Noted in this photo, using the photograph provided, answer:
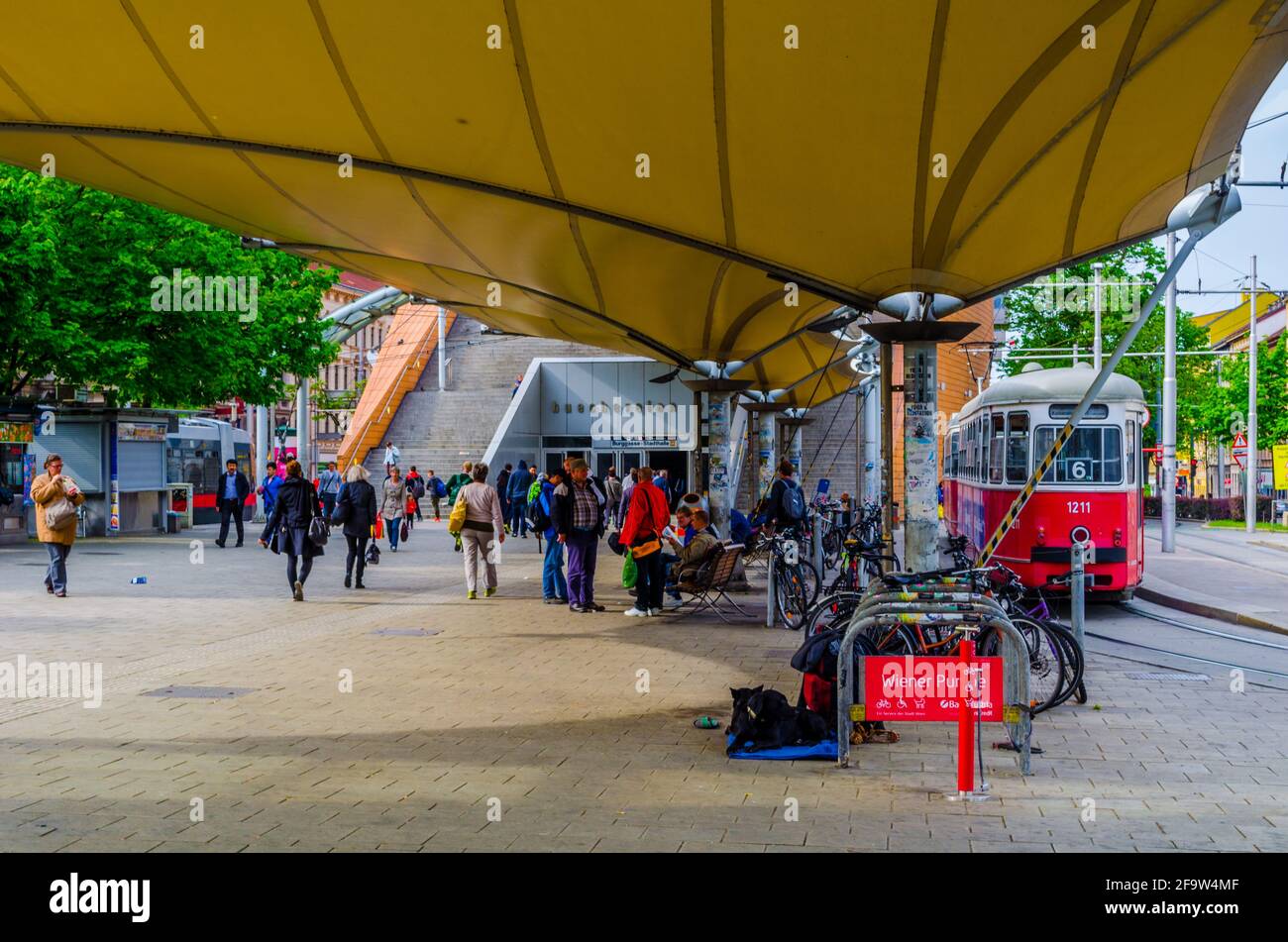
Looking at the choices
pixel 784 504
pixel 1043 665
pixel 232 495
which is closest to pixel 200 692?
pixel 1043 665

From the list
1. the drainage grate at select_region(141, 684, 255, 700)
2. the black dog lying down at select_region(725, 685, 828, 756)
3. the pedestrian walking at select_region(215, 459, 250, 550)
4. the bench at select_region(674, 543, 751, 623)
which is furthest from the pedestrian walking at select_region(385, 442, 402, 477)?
the black dog lying down at select_region(725, 685, 828, 756)

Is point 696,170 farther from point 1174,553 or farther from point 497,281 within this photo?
point 1174,553

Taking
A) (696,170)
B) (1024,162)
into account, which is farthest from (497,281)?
(1024,162)

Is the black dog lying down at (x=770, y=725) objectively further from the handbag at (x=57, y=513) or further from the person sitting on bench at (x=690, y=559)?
the handbag at (x=57, y=513)

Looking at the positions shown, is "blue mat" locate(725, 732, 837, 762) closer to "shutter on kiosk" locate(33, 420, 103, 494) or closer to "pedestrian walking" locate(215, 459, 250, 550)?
"pedestrian walking" locate(215, 459, 250, 550)

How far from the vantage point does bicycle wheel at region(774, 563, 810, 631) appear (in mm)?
14719

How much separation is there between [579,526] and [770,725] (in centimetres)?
785

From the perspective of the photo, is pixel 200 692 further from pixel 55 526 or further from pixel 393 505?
pixel 393 505

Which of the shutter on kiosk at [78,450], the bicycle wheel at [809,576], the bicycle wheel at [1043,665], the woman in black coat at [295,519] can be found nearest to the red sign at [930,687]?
the bicycle wheel at [1043,665]

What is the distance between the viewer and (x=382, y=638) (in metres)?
13.6

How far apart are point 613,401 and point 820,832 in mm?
43842

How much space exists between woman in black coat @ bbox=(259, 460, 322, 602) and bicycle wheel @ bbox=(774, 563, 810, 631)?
5.75 m

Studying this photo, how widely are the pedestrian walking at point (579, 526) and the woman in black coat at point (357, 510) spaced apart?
3.37 metres

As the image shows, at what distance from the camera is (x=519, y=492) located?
31.2 m
